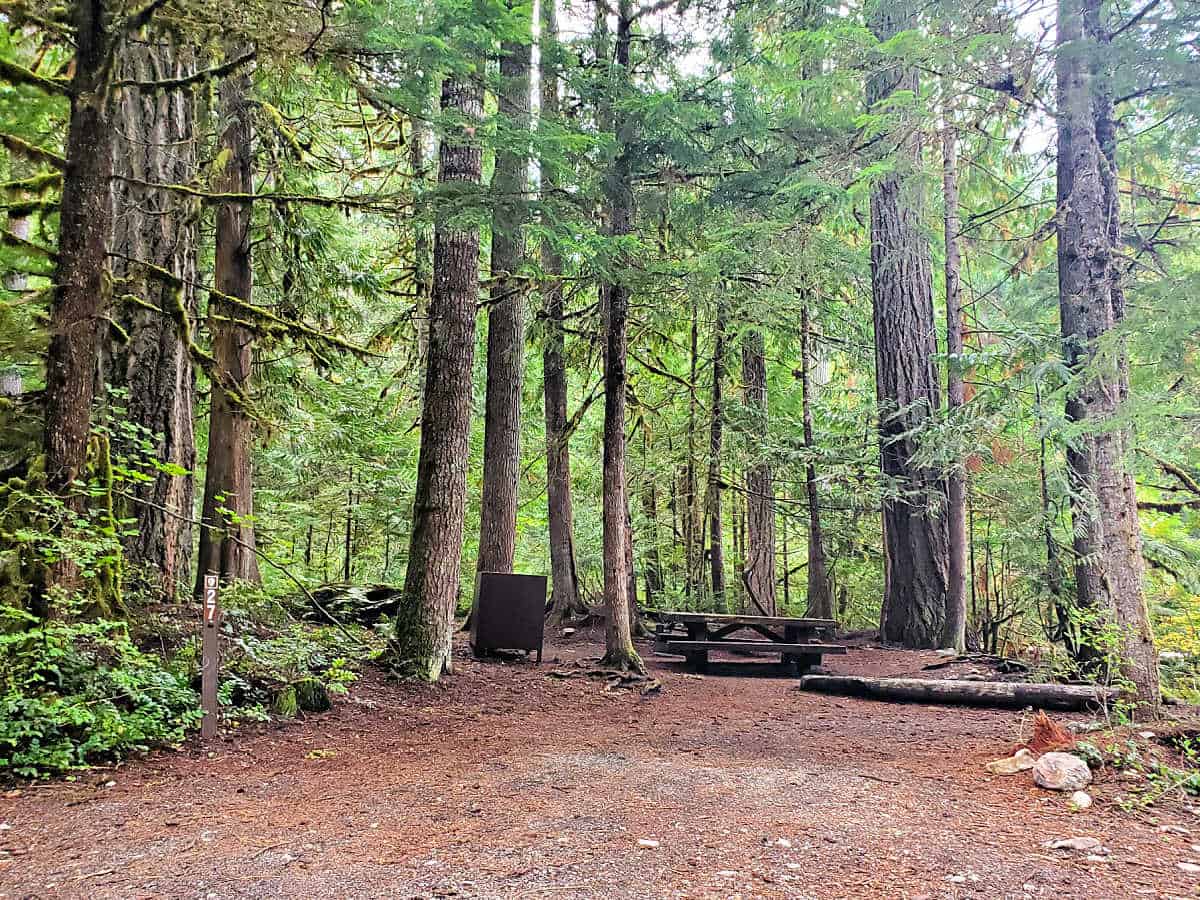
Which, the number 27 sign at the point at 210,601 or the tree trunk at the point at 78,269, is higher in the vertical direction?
the tree trunk at the point at 78,269

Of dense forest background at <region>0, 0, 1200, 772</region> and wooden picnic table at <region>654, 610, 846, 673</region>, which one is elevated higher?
dense forest background at <region>0, 0, 1200, 772</region>

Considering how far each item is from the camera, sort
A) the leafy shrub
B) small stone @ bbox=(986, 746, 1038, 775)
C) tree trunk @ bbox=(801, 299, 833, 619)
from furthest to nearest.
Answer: tree trunk @ bbox=(801, 299, 833, 619)
small stone @ bbox=(986, 746, 1038, 775)
the leafy shrub

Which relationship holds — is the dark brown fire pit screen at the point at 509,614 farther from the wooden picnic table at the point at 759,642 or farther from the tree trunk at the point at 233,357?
the tree trunk at the point at 233,357

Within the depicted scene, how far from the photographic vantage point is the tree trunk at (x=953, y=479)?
10594mm

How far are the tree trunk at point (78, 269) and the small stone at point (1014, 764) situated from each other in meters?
6.23

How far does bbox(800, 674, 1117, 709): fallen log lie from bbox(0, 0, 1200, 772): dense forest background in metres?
0.90

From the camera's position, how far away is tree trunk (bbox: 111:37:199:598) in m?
7.04

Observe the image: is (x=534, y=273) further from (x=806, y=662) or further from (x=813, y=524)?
(x=813, y=524)

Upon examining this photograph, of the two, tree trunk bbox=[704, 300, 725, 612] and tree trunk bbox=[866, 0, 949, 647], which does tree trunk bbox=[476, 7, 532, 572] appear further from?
tree trunk bbox=[866, 0, 949, 647]

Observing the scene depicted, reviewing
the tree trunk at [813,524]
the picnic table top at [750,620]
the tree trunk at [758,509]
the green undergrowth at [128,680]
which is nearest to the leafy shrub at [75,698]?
the green undergrowth at [128,680]

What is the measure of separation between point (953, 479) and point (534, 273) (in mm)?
6518

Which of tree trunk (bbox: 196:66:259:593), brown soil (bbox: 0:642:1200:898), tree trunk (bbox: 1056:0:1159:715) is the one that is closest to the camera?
brown soil (bbox: 0:642:1200:898)

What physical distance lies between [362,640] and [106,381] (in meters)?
3.58

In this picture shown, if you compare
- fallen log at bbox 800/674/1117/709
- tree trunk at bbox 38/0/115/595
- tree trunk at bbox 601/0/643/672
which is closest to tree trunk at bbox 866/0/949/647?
fallen log at bbox 800/674/1117/709
